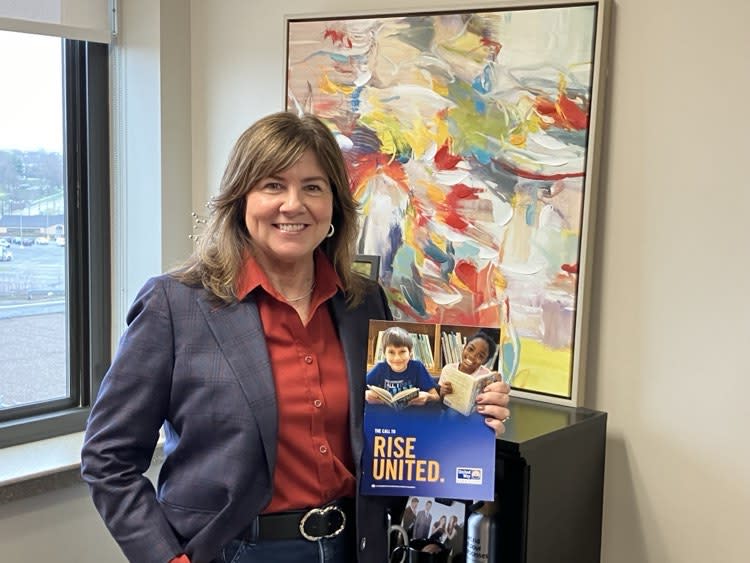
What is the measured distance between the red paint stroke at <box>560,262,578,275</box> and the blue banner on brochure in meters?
0.50

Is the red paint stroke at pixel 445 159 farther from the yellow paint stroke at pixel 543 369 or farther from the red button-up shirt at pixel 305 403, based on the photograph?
the red button-up shirt at pixel 305 403

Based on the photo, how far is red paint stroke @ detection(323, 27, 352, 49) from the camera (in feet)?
7.06

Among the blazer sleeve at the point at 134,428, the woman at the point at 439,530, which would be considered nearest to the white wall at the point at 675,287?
the woman at the point at 439,530

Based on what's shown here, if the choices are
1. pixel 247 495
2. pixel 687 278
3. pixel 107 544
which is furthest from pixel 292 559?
pixel 107 544

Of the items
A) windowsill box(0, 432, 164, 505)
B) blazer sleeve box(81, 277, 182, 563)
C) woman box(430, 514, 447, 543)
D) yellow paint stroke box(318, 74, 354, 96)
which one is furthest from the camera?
yellow paint stroke box(318, 74, 354, 96)

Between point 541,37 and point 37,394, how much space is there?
169 cm

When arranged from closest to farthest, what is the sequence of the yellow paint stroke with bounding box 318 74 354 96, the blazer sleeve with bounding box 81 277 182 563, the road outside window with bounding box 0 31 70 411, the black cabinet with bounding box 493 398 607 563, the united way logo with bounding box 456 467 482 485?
the blazer sleeve with bounding box 81 277 182 563 → the united way logo with bounding box 456 467 482 485 → the black cabinet with bounding box 493 398 607 563 → the yellow paint stroke with bounding box 318 74 354 96 → the road outside window with bounding box 0 31 70 411

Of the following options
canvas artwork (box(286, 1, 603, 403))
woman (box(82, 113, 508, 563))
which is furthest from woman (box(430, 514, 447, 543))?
woman (box(82, 113, 508, 563))

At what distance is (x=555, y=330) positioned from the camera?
6.01 ft

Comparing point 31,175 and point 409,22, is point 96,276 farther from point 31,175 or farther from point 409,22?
point 409,22

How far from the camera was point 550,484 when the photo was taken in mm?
1683

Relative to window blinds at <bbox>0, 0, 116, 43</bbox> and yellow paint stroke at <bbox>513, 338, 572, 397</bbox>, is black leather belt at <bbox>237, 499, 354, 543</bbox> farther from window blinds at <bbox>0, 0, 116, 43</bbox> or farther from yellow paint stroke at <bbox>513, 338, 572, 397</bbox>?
window blinds at <bbox>0, 0, 116, 43</bbox>

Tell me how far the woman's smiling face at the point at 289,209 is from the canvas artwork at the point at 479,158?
603mm

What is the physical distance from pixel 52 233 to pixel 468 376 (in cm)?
151
